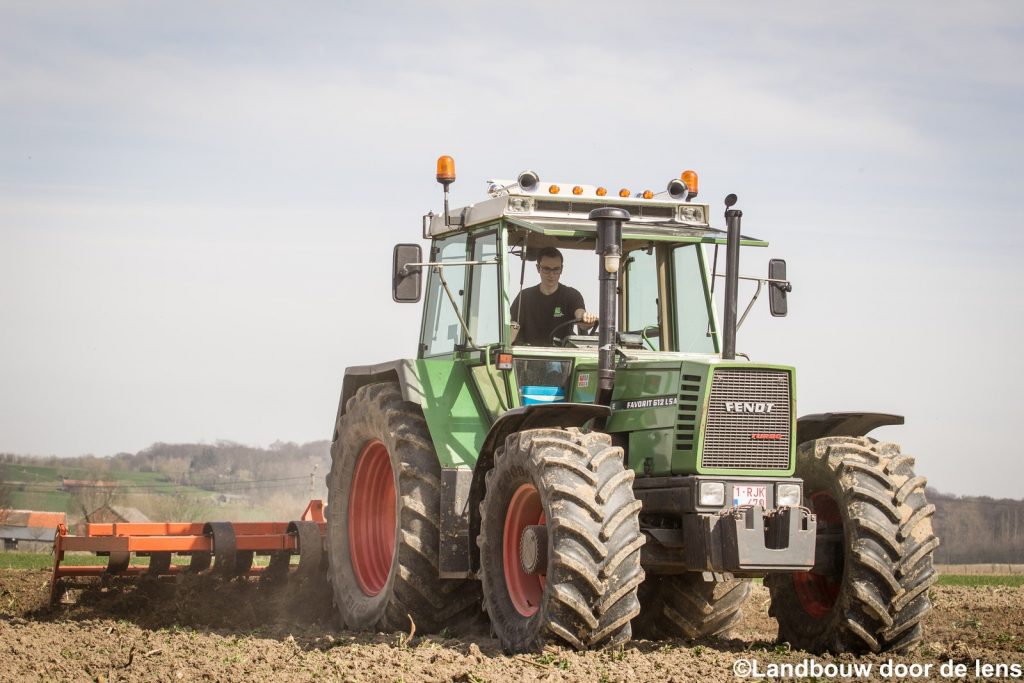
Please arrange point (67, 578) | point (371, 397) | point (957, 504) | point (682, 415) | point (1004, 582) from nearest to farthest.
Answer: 1. point (682, 415)
2. point (371, 397)
3. point (67, 578)
4. point (1004, 582)
5. point (957, 504)

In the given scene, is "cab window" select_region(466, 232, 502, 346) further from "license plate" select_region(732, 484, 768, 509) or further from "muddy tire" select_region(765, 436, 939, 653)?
"muddy tire" select_region(765, 436, 939, 653)

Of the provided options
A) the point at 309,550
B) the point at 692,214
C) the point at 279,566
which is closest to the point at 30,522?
the point at 279,566

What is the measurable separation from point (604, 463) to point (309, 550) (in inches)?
193

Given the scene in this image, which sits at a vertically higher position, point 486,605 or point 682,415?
point 682,415

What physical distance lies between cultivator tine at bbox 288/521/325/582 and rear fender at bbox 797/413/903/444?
468 centimetres

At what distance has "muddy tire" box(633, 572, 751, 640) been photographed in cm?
936

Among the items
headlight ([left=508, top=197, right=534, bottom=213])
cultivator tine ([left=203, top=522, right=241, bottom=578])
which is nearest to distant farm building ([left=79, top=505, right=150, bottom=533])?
cultivator tine ([left=203, top=522, right=241, bottom=578])

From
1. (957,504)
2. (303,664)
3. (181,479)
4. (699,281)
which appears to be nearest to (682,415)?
(699,281)

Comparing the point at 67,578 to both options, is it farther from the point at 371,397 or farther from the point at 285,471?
the point at 285,471

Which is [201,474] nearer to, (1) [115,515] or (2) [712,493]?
(1) [115,515]

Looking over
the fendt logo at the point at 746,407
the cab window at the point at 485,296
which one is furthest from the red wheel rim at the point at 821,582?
the cab window at the point at 485,296

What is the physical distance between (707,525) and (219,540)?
17.7 feet

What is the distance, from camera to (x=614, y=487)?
7438 mm

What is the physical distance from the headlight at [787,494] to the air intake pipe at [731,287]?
3.02 feet
